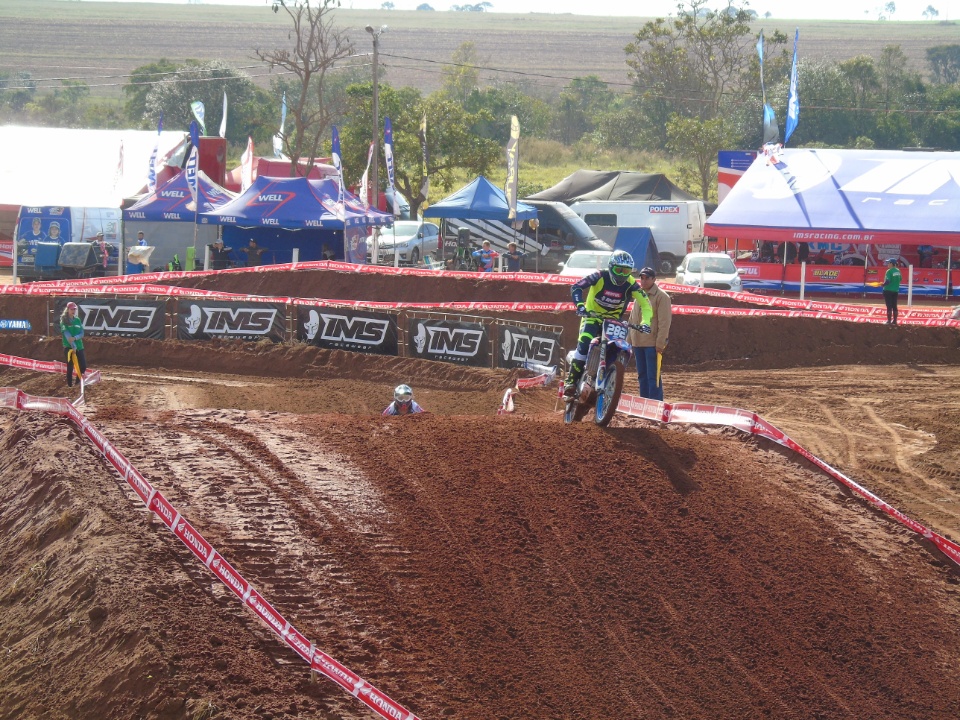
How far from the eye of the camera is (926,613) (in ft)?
25.4

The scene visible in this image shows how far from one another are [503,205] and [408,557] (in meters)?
25.5

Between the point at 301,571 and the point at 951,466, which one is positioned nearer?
the point at 301,571

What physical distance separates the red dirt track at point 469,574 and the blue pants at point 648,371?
47 centimetres

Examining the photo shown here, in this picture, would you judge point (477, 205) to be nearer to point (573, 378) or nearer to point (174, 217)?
point (174, 217)

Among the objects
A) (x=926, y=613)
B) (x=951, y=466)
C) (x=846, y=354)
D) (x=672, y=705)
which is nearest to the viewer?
(x=672, y=705)

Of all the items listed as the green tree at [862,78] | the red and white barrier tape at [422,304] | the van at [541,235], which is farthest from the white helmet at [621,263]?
the green tree at [862,78]

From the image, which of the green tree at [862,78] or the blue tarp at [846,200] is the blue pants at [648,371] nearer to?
the blue tarp at [846,200]

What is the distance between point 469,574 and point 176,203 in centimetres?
2616

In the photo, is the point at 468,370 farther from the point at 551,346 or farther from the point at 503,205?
the point at 503,205

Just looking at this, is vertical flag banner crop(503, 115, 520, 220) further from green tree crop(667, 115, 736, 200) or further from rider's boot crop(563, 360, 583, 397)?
green tree crop(667, 115, 736, 200)

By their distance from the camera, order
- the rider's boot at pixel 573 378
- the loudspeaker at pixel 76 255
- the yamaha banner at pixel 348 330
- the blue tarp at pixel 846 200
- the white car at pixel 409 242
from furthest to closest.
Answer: the white car at pixel 409 242
the loudspeaker at pixel 76 255
the blue tarp at pixel 846 200
the yamaha banner at pixel 348 330
the rider's boot at pixel 573 378

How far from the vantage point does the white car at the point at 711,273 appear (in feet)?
89.7

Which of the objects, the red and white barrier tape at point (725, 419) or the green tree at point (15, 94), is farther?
the green tree at point (15, 94)

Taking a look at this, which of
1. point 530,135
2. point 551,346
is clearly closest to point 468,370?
point 551,346
